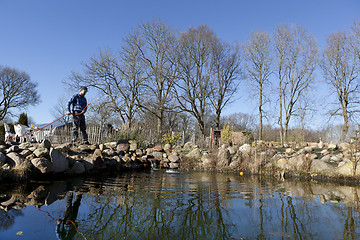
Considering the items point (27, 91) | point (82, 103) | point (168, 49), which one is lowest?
point (82, 103)

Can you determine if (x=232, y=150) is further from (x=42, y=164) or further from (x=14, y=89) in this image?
(x=14, y=89)

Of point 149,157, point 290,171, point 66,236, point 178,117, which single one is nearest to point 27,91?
point 178,117

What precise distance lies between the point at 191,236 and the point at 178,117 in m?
29.5

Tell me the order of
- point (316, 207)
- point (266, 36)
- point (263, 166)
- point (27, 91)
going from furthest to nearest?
point (27, 91)
point (266, 36)
point (263, 166)
point (316, 207)

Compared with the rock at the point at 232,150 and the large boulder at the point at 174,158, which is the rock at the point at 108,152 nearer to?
the large boulder at the point at 174,158

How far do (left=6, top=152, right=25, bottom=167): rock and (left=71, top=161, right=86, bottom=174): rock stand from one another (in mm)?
1459

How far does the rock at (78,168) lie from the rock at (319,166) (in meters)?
6.84

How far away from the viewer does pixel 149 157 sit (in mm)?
11508

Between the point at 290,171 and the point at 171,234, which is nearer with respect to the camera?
the point at 171,234

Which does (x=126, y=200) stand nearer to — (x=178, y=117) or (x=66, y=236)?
(x=66, y=236)

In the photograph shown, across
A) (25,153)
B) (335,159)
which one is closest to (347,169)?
(335,159)

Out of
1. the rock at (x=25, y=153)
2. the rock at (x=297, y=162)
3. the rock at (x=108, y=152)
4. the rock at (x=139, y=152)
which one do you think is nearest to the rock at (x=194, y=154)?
the rock at (x=139, y=152)

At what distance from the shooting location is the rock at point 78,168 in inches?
278

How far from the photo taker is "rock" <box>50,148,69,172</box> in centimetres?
638
